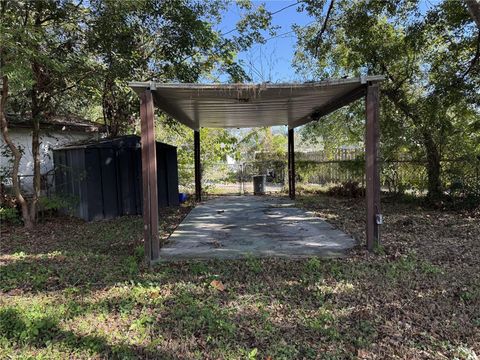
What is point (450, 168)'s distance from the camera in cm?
888

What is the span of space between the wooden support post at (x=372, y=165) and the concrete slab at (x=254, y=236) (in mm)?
444

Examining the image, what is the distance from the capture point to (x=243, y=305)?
346 centimetres

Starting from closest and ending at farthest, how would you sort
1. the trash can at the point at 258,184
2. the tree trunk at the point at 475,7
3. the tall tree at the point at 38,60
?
the tree trunk at the point at 475,7, the tall tree at the point at 38,60, the trash can at the point at 258,184

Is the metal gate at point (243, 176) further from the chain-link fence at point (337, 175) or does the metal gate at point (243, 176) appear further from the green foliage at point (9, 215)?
the green foliage at point (9, 215)

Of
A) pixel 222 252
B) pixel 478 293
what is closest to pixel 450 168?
pixel 478 293

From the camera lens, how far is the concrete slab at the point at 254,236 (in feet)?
17.0

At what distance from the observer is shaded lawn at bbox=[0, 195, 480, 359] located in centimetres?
273

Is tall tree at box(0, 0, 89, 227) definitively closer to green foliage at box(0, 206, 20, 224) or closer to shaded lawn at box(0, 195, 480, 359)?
green foliage at box(0, 206, 20, 224)

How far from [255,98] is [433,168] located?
5.88 m

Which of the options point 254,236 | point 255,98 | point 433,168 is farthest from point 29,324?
point 433,168

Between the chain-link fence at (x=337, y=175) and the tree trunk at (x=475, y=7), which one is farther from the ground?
the tree trunk at (x=475, y=7)

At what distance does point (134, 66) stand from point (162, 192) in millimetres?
Answer: 3627

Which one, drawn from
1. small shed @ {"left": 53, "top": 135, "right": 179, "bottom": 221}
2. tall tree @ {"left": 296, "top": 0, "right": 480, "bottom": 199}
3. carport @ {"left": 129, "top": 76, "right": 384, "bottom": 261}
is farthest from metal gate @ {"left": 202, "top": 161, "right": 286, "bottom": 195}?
carport @ {"left": 129, "top": 76, "right": 384, "bottom": 261}

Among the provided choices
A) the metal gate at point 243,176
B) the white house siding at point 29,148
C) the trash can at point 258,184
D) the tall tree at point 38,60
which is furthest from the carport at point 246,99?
the metal gate at point 243,176
